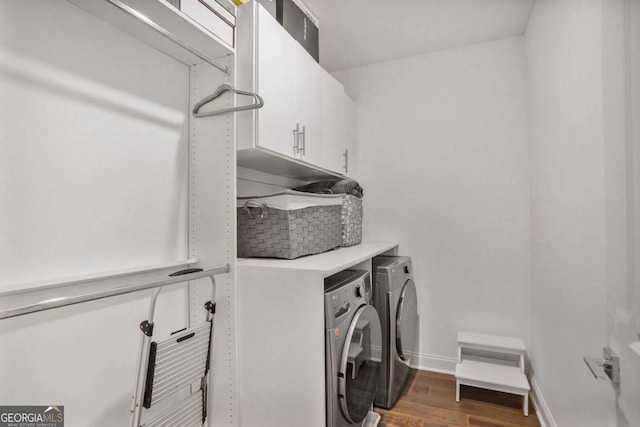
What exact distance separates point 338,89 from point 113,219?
186 centimetres

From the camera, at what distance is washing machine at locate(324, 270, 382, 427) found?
130 centimetres

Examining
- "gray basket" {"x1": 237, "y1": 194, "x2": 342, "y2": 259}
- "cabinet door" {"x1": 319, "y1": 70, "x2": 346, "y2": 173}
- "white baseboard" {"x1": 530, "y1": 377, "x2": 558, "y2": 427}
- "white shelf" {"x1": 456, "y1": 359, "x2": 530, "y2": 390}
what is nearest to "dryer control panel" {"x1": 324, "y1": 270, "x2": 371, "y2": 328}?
"gray basket" {"x1": 237, "y1": 194, "x2": 342, "y2": 259}

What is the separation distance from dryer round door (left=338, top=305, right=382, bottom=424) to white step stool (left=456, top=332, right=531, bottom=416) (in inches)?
29.5

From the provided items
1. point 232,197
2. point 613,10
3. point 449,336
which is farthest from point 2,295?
point 449,336

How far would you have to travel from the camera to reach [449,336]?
8.64 feet

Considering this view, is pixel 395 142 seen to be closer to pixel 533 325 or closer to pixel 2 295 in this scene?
pixel 533 325

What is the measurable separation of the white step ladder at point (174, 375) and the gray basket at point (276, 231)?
37cm

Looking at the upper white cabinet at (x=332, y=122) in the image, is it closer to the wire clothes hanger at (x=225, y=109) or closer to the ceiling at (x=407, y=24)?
the ceiling at (x=407, y=24)

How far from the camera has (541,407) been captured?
198 centimetres

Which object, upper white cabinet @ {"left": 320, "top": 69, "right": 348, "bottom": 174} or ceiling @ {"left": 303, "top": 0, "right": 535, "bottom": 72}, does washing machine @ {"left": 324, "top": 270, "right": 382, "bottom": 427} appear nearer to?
upper white cabinet @ {"left": 320, "top": 69, "right": 348, "bottom": 174}

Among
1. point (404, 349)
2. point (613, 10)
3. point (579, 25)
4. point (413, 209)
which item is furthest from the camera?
point (413, 209)

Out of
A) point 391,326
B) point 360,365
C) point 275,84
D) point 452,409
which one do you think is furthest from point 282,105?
point 452,409

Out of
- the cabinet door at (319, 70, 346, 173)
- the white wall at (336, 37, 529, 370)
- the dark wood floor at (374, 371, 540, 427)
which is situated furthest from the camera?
the white wall at (336, 37, 529, 370)

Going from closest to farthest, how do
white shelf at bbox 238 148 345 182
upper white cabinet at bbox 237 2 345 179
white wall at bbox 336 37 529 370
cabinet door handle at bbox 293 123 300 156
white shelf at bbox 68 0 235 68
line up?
white shelf at bbox 68 0 235 68, upper white cabinet at bbox 237 2 345 179, white shelf at bbox 238 148 345 182, cabinet door handle at bbox 293 123 300 156, white wall at bbox 336 37 529 370
